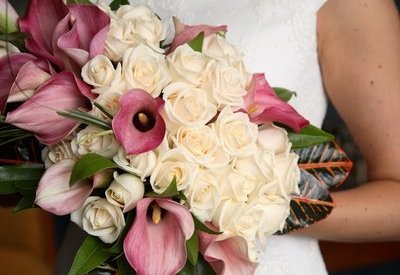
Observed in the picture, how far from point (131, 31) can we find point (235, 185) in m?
0.20

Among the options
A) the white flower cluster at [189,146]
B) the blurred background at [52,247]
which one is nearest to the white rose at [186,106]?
the white flower cluster at [189,146]

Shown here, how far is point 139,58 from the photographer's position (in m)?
0.81

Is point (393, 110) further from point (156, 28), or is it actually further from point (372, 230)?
point (156, 28)

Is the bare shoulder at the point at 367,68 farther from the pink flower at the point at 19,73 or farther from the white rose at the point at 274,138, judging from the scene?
the pink flower at the point at 19,73

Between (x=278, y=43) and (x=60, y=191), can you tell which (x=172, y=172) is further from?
(x=278, y=43)

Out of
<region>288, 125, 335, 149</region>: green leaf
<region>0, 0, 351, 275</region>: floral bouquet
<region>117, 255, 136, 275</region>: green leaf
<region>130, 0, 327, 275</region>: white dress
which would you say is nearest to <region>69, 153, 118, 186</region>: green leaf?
<region>0, 0, 351, 275</region>: floral bouquet

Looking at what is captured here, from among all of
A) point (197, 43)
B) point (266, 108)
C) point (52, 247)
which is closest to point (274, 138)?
point (266, 108)

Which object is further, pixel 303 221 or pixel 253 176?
pixel 303 221

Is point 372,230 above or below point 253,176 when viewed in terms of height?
below

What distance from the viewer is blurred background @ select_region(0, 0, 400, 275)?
9.29 feet

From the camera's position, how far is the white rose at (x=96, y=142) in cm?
79

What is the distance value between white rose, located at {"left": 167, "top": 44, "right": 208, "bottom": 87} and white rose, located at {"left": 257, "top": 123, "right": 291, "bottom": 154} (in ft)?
0.33

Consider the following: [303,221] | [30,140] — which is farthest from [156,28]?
[303,221]

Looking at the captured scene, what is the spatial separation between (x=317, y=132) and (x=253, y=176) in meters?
0.16
